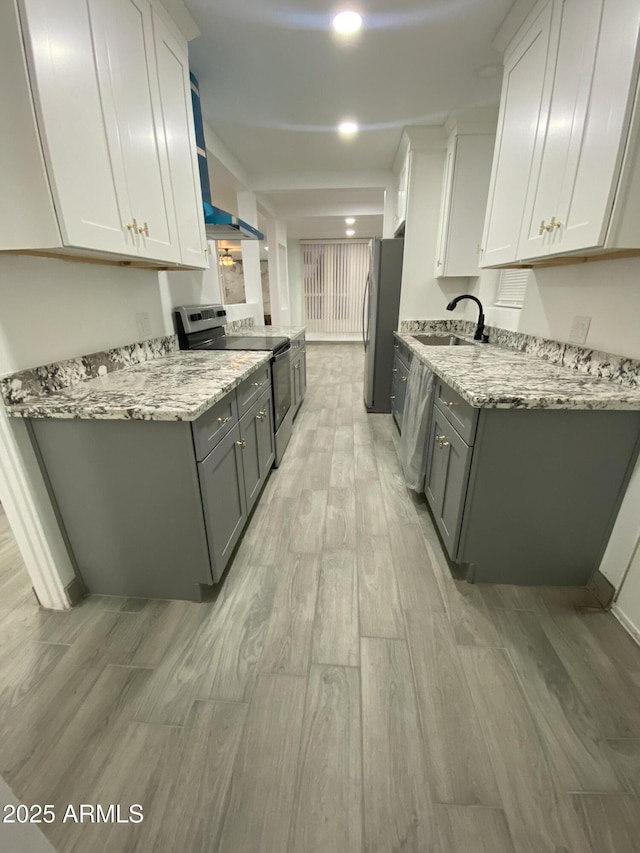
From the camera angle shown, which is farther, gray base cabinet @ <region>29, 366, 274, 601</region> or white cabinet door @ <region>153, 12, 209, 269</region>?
white cabinet door @ <region>153, 12, 209, 269</region>

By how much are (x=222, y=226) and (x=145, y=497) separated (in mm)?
1911

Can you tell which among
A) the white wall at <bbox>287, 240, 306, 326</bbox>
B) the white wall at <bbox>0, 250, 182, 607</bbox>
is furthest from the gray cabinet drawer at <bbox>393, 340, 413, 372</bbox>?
the white wall at <bbox>287, 240, 306, 326</bbox>

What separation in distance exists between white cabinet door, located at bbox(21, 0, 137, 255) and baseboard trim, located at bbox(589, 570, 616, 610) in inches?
95.3

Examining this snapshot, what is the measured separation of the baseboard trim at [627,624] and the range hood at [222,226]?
2.86 metres

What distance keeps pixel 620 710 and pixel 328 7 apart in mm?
3126

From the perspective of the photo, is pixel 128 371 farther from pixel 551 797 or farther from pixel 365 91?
pixel 365 91

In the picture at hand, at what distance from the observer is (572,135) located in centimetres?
137

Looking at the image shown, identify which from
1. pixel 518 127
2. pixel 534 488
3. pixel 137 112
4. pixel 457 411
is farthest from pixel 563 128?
pixel 137 112

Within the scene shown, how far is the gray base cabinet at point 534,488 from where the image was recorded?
140 cm

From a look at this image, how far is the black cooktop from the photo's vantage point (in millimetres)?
2510

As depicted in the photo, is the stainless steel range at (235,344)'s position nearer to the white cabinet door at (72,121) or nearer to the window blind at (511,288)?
the white cabinet door at (72,121)

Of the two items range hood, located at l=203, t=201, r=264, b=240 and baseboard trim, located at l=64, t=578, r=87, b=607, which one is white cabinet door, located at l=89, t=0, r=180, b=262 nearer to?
range hood, located at l=203, t=201, r=264, b=240

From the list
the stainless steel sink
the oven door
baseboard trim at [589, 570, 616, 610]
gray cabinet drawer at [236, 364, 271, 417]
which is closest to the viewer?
baseboard trim at [589, 570, 616, 610]

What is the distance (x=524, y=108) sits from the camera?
1743 millimetres
